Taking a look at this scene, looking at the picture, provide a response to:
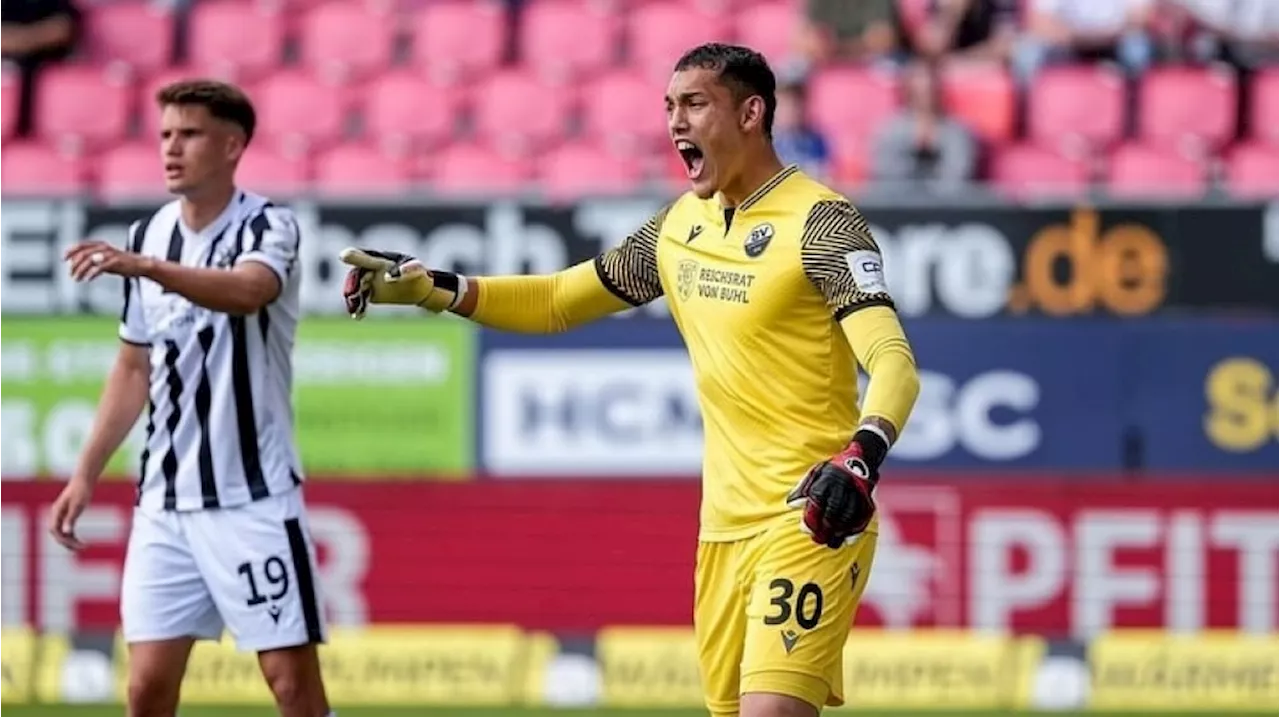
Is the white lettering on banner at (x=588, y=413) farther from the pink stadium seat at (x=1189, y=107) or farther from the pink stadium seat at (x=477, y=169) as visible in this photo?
the pink stadium seat at (x=1189, y=107)

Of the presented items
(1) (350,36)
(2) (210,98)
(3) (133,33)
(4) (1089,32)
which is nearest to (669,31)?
(1) (350,36)

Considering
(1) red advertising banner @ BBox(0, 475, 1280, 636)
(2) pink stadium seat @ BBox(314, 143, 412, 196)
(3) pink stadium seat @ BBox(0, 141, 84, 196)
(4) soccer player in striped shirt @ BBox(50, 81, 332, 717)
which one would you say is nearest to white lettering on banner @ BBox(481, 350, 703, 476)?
(1) red advertising banner @ BBox(0, 475, 1280, 636)

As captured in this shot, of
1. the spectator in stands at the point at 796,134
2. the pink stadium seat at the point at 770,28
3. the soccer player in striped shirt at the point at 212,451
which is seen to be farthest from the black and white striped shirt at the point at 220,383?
the pink stadium seat at the point at 770,28

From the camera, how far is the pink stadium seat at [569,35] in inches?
657

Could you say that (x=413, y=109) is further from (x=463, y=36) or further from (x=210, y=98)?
(x=210, y=98)

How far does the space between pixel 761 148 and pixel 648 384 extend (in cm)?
594

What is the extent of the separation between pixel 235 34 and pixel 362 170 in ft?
6.76

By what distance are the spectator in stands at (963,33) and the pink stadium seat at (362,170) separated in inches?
139

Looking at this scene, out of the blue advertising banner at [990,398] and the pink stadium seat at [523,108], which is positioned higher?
the pink stadium seat at [523,108]

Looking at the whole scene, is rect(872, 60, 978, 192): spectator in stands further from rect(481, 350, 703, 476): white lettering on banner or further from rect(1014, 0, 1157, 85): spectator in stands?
rect(481, 350, 703, 476): white lettering on banner

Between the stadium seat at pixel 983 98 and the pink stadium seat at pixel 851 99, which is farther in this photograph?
the stadium seat at pixel 983 98

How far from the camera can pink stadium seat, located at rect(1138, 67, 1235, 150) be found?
15805 millimetres

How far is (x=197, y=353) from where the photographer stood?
314 inches

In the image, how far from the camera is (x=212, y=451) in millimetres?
7941
